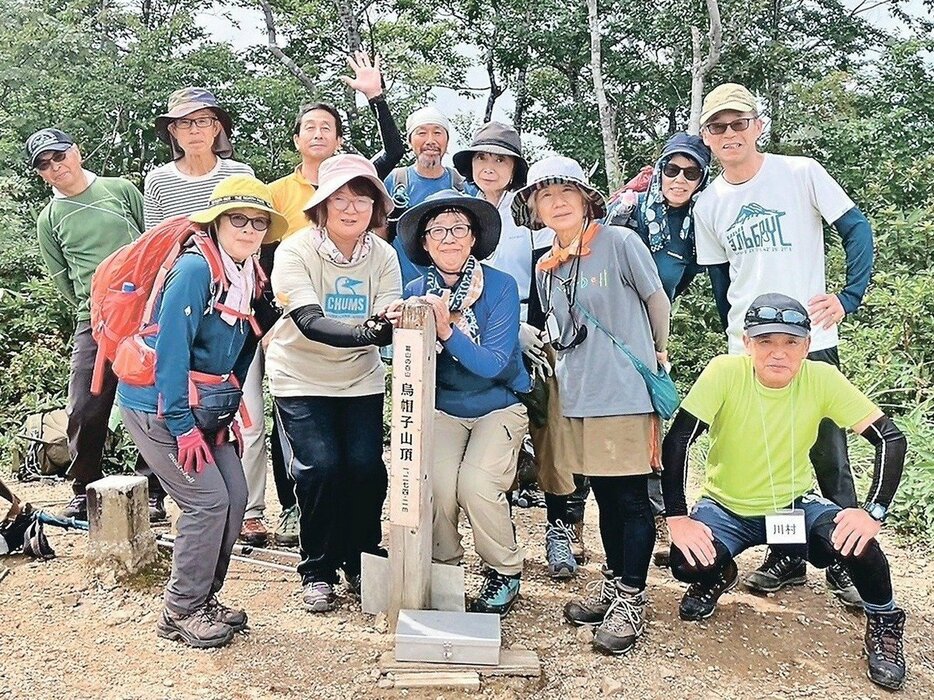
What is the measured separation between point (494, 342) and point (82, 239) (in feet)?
8.72

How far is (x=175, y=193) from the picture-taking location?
177 inches

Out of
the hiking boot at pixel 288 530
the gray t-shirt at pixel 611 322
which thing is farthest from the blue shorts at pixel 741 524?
the hiking boot at pixel 288 530

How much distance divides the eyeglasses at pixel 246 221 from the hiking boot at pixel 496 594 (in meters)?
1.75

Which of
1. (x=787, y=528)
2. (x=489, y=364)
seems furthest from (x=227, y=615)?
(x=787, y=528)

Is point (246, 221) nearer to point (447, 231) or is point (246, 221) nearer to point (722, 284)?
point (447, 231)

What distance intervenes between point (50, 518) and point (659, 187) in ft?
11.6

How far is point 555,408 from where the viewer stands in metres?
3.70

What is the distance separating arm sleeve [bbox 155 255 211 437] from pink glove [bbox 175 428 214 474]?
32 millimetres

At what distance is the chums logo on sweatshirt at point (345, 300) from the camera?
3.56 meters

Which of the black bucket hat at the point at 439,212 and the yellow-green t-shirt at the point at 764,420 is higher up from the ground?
the black bucket hat at the point at 439,212

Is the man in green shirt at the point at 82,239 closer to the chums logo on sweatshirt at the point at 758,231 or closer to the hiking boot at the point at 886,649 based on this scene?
the chums logo on sweatshirt at the point at 758,231

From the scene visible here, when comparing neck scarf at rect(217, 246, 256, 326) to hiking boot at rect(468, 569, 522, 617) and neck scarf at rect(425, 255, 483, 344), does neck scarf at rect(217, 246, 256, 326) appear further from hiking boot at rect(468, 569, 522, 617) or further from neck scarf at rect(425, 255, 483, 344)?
hiking boot at rect(468, 569, 522, 617)

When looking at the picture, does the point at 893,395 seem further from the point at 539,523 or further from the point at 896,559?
the point at 539,523

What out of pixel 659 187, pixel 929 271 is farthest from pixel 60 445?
pixel 929 271
